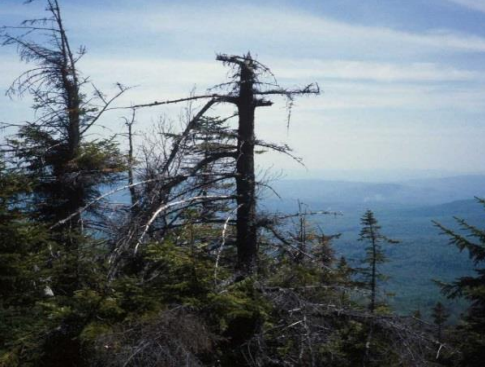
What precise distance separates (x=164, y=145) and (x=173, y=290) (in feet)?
22.0

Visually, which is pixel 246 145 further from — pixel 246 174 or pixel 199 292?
pixel 199 292

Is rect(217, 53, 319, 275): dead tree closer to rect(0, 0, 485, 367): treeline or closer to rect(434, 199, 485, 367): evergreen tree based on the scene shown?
rect(0, 0, 485, 367): treeline

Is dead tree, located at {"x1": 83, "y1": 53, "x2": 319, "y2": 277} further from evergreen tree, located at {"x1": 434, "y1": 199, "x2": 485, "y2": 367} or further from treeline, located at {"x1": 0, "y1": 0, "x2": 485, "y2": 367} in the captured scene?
evergreen tree, located at {"x1": 434, "y1": 199, "x2": 485, "y2": 367}

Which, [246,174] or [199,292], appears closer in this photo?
[199,292]

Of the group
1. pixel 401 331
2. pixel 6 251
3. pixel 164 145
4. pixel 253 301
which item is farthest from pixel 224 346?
pixel 164 145

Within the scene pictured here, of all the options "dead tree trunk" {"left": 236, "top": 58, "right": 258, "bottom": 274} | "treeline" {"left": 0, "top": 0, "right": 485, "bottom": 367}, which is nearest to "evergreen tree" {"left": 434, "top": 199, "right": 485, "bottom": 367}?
"treeline" {"left": 0, "top": 0, "right": 485, "bottom": 367}

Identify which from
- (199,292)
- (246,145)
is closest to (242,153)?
(246,145)

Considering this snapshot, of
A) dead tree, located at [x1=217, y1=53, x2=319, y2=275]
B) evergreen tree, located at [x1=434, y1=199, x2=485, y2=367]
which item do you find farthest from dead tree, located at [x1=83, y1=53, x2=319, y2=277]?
evergreen tree, located at [x1=434, y1=199, x2=485, y2=367]

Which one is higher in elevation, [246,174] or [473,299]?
[246,174]

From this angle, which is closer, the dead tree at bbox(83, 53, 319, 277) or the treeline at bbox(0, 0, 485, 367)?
the treeline at bbox(0, 0, 485, 367)

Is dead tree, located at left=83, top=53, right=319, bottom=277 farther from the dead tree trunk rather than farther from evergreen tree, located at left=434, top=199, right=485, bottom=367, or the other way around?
evergreen tree, located at left=434, top=199, right=485, bottom=367

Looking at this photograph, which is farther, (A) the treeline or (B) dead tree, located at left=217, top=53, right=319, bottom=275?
(B) dead tree, located at left=217, top=53, right=319, bottom=275

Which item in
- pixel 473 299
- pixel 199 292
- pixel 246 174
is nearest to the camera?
pixel 199 292

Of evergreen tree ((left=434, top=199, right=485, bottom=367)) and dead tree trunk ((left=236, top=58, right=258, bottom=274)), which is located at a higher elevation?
dead tree trunk ((left=236, top=58, right=258, bottom=274))
